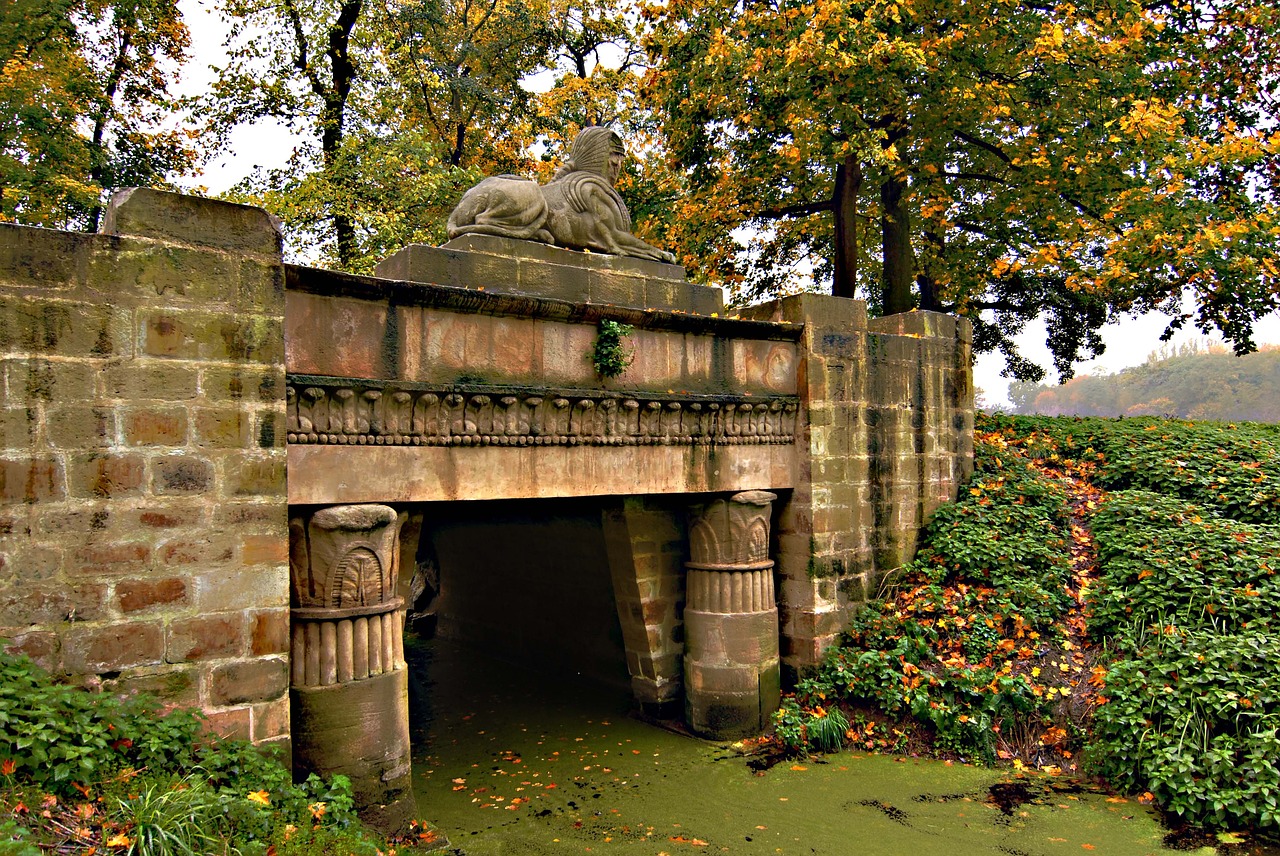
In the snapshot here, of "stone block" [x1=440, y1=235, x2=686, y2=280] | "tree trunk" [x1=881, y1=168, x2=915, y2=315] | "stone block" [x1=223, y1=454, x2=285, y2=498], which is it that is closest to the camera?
"stone block" [x1=223, y1=454, x2=285, y2=498]

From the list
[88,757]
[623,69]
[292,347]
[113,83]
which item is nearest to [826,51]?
[623,69]

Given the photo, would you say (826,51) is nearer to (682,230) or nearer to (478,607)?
(682,230)

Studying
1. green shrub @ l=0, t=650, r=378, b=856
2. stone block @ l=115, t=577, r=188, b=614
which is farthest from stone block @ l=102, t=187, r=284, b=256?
green shrub @ l=0, t=650, r=378, b=856

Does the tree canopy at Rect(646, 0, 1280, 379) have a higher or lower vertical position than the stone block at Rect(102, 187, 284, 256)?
higher

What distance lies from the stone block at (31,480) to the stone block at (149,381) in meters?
0.44

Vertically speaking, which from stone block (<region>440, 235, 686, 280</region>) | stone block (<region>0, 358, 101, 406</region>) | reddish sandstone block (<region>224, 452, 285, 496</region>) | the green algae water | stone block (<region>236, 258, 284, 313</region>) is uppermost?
stone block (<region>440, 235, 686, 280</region>)

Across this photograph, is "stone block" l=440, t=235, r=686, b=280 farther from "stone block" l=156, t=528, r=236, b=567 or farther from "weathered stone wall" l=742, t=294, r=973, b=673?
"stone block" l=156, t=528, r=236, b=567

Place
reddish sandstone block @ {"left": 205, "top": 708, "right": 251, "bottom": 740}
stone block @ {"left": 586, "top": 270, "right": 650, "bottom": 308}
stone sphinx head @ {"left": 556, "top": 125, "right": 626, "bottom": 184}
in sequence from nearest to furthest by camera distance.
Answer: reddish sandstone block @ {"left": 205, "top": 708, "right": 251, "bottom": 740} < stone block @ {"left": 586, "top": 270, "right": 650, "bottom": 308} < stone sphinx head @ {"left": 556, "top": 125, "right": 626, "bottom": 184}

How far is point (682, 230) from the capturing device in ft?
48.2

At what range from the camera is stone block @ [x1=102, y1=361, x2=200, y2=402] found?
4.38 meters

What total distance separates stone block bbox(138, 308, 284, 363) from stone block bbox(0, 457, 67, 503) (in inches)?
28.9

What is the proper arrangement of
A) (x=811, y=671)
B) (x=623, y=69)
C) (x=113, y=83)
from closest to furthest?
(x=811, y=671), (x=113, y=83), (x=623, y=69)

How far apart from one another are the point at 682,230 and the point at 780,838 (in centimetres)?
1104

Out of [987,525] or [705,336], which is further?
[987,525]
